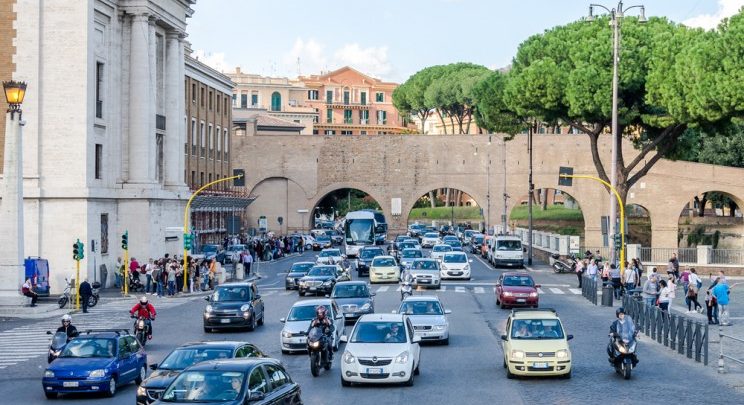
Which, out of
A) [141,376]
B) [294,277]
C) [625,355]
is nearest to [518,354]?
[625,355]

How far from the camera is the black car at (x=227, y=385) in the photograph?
14978 millimetres

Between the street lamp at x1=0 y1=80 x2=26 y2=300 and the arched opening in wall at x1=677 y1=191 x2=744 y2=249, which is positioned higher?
the street lamp at x1=0 y1=80 x2=26 y2=300

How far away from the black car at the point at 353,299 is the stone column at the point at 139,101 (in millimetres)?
22748

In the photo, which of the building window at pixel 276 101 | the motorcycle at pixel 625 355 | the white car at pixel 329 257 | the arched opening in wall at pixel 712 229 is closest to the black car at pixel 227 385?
the motorcycle at pixel 625 355

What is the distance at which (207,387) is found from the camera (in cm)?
1523

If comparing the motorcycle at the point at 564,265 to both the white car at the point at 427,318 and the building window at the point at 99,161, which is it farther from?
the white car at the point at 427,318

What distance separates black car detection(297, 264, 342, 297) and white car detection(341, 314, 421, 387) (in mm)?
22379

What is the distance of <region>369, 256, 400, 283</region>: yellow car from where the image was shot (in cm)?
5375

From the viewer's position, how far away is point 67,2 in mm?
49719

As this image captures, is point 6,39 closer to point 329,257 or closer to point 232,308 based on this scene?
point 329,257

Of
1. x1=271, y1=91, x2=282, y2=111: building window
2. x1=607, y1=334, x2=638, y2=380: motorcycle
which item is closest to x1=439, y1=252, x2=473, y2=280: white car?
x1=607, y1=334, x2=638, y2=380: motorcycle

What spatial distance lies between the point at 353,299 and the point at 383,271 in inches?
707

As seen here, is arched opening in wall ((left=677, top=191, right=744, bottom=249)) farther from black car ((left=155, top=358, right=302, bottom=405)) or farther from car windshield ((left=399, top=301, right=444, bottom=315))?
black car ((left=155, top=358, right=302, bottom=405))

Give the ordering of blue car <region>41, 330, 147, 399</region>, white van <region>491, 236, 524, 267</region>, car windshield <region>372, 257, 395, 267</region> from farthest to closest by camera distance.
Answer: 1. white van <region>491, 236, 524, 267</region>
2. car windshield <region>372, 257, 395, 267</region>
3. blue car <region>41, 330, 147, 399</region>
